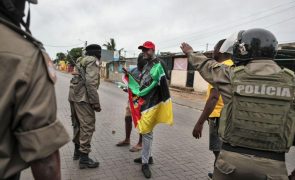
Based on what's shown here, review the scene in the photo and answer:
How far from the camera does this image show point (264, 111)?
6.34ft

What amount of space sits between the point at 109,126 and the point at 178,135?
6.36 feet

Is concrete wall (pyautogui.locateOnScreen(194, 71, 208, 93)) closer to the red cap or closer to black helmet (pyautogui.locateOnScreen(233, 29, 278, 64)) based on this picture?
the red cap

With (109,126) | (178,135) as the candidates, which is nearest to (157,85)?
(178,135)

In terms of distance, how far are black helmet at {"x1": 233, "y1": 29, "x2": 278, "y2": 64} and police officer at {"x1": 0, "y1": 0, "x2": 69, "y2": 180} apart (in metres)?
1.47

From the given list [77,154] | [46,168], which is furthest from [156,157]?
[46,168]

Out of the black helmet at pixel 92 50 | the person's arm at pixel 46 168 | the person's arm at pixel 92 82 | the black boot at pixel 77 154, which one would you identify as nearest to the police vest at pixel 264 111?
the person's arm at pixel 46 168

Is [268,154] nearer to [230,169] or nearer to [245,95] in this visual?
[230,169]

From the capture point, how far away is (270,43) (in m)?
2.06

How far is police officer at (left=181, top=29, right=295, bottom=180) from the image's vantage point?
6.29 ft

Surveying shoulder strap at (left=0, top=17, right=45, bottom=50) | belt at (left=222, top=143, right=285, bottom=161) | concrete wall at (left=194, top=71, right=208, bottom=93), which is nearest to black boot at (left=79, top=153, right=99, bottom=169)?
belt at (left=222, top=143, right=285, bottom=161)

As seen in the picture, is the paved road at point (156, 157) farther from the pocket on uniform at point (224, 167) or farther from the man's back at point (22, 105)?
the man's back at point (22, 105)

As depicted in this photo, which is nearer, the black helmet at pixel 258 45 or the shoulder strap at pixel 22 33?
the shoulder strap at pixel 22 33

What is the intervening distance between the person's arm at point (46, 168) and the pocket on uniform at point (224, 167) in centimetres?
119

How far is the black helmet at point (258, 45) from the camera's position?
2057mm
